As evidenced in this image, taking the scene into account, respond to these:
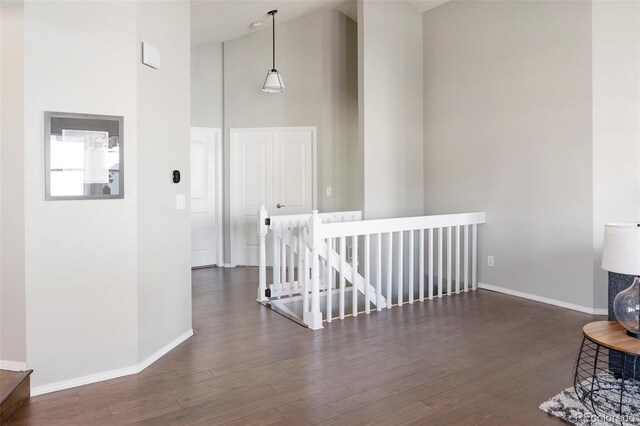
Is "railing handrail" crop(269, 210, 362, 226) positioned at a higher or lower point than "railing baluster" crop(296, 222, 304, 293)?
higher

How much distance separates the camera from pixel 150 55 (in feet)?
9.38

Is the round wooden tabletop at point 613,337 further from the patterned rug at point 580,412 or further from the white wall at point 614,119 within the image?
the white wall at point 614,119

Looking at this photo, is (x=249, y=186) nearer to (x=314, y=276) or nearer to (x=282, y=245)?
(x=282, y=245)

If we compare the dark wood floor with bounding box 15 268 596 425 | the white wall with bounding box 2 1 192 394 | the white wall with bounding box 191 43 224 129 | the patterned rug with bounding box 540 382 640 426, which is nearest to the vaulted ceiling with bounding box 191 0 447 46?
the white wall with bounding box 191 43 224 129

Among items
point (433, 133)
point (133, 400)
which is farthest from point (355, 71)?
point (133, 400)

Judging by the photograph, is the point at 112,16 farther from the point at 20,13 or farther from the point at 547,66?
the point at 547,66

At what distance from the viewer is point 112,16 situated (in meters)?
2.66

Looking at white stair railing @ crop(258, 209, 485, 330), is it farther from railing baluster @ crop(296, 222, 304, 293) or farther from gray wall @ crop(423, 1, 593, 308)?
gray wall @ crop(423, 1, 593, 308)

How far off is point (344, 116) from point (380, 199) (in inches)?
64.0

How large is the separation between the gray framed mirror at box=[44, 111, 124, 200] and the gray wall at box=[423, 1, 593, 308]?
3.92 m

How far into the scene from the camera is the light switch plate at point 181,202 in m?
3.30

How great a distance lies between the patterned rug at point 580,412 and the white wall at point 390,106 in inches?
120

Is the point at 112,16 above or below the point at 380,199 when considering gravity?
above

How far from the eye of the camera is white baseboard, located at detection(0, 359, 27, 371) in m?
2.52
